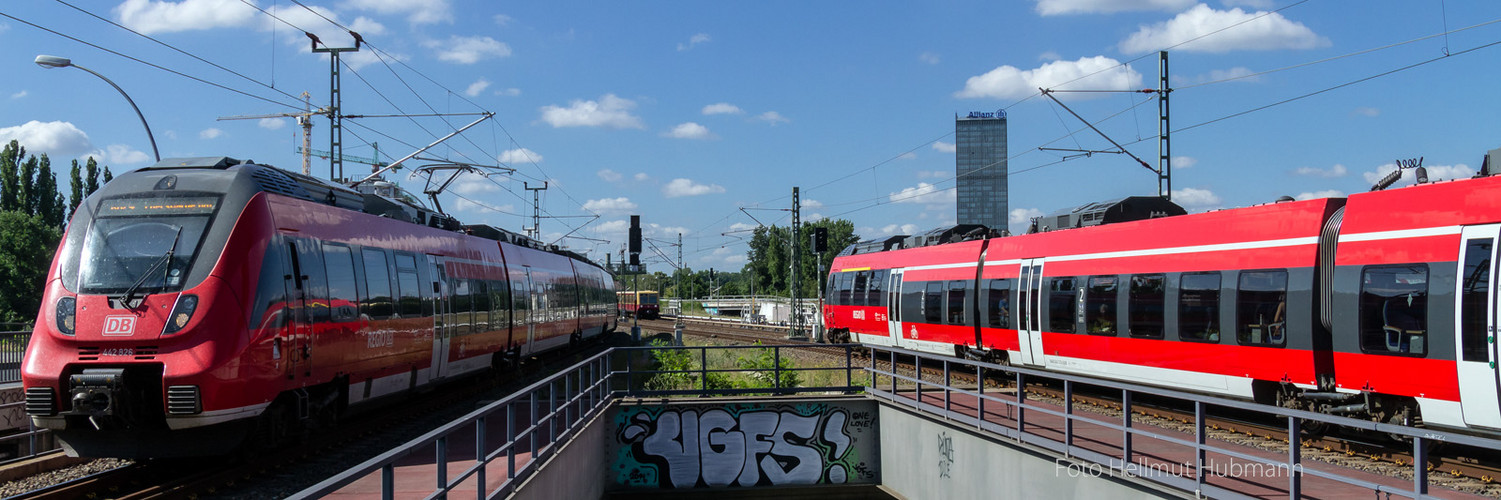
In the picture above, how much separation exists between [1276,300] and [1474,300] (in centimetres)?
311

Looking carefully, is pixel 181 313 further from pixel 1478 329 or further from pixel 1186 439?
pixel 1478 329

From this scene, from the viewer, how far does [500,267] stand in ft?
75.2

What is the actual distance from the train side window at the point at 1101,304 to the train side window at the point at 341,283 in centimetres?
1144

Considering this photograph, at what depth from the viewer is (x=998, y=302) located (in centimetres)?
2130

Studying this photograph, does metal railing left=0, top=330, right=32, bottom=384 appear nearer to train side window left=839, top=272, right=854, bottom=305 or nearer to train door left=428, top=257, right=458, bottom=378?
train door left=428, top=257, right=458, bottom=378

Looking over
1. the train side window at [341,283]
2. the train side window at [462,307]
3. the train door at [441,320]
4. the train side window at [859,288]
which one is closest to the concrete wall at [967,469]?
the train door at [441,320]

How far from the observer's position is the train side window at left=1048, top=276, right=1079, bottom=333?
18344 millimetres

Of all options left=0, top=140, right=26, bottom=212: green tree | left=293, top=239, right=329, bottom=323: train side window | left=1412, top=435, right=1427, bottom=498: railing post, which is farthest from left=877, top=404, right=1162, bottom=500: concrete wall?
left=0, top=140, right=26, bottom=212: green tree

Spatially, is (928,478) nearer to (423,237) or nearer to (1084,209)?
(1084,209)

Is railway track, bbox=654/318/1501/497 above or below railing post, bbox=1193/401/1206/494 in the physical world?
below

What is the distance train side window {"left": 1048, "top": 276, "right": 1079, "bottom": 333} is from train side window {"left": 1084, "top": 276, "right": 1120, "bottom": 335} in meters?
0.38

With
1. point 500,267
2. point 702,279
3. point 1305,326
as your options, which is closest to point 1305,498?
point 1305,326

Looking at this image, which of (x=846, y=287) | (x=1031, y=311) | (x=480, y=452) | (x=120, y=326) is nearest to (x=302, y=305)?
(x=120, y=326)

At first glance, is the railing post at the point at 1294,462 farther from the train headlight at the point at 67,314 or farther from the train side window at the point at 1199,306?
the train headlight at the point at 67,314
